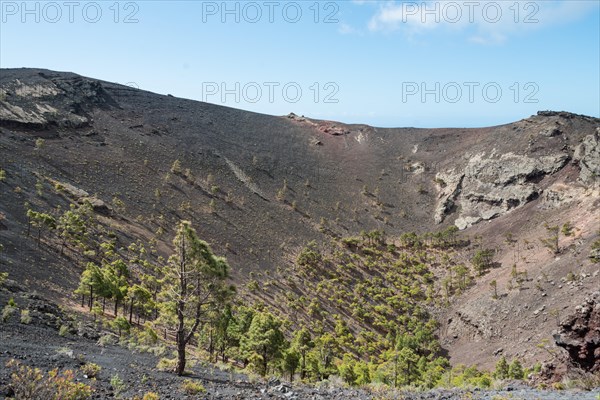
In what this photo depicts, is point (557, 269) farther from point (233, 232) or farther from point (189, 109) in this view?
point (189, 109)

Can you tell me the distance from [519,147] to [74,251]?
85.5 metres

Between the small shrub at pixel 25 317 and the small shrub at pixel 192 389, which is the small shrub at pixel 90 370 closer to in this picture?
the small shrub at pixel 192 389

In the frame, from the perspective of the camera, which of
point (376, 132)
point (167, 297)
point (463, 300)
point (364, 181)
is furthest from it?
point (376, 132)

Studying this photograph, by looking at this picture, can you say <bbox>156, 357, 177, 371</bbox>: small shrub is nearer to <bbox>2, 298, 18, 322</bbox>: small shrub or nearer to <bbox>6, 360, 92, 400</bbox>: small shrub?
<bbox>6, 360, 92, 400</bbox>: small shrub

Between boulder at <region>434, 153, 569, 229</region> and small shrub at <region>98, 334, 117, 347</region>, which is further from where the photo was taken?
boulder at <region>434, 153, 569, 229</region>

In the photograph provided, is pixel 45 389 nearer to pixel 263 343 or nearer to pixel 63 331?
pixel 63 331

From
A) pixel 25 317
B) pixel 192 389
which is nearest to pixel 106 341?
pixel 25 317

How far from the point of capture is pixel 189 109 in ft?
378

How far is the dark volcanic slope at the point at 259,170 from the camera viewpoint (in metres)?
69.1

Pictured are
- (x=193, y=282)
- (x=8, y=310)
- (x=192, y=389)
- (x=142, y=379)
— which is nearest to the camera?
(x=192, y=389)

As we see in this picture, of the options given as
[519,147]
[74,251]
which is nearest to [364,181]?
[519,147]

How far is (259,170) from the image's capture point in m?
98.6

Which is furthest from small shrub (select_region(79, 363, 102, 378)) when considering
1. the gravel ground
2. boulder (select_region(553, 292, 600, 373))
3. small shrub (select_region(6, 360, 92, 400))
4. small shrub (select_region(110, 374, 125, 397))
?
boulder (select_region(553, 292, 600, 373))

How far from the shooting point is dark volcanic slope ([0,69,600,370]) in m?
69.1
